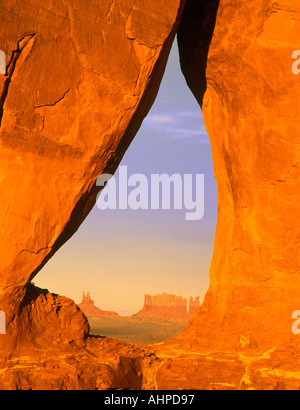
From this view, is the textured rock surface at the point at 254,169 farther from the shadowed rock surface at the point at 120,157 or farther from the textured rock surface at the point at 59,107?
the textured rock surface at the point at 59,107

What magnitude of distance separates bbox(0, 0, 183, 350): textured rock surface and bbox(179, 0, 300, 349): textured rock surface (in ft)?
3.58

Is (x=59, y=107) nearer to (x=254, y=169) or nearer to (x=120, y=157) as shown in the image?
(x=120, y=157)

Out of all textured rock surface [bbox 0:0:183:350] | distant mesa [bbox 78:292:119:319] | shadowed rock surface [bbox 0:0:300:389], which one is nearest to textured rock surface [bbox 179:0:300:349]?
shadowed rock surface [bbox 0:0:300:389]

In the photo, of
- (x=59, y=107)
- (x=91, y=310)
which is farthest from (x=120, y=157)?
(x=91, y=310)

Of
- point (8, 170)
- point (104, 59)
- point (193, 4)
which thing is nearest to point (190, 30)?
point (193, 4)

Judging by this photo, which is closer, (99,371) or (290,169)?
(99,371)

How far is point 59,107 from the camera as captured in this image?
22.3ft

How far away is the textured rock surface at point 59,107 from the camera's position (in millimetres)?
6555

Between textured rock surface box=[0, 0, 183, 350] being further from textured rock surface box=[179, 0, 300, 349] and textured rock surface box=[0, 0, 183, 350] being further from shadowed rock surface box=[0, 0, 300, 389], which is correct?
textured rock surface box=[179, 0, 300, 349]

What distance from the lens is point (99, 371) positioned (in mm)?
6816

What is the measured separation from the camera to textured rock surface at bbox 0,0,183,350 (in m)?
6.55

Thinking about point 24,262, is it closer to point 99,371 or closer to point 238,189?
point 99,371

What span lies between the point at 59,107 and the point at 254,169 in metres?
2.56
